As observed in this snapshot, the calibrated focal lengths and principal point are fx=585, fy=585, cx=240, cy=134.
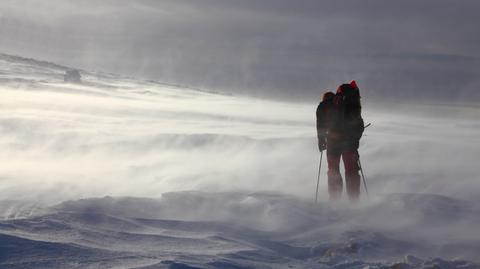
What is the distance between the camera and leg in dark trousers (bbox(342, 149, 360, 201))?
419 inches

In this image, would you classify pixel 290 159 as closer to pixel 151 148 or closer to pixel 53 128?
pixel 151 148

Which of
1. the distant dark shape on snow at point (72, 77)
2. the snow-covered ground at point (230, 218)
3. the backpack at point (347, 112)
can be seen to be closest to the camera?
the snow-covered ground at point (230, 218)

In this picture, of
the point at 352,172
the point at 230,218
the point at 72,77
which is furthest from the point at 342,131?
the point at 72,77

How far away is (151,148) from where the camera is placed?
1163 inches

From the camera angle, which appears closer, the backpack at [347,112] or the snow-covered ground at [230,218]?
the snow-covered ground at [230,218]

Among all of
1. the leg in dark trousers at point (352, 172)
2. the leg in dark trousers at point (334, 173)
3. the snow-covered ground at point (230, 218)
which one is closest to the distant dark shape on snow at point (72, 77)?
the snow-covered ground at point (230, 218)

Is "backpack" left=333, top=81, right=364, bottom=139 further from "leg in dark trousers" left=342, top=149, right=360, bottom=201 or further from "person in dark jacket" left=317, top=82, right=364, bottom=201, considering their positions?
"leg in dark trousers" left=342, top=149, right=360, bottom=201

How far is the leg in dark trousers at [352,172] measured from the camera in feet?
34.9

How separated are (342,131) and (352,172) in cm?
80

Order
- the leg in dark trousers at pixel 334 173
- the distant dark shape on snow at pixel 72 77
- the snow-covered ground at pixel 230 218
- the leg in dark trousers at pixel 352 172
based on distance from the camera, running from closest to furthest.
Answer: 1. the snow-covered ground at pixel 230 218
2. the leg in dark trousers at pixel 352 172
3. the leg in dark trousers at pixel 334 173
4. the distant dark shape on snow at pixel 72 77

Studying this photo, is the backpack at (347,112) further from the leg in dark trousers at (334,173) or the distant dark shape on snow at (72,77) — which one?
the distant dark shape on snow at (72,77)

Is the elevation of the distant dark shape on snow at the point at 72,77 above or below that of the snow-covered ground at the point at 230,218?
above

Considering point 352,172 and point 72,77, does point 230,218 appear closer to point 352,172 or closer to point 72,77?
point 352,172

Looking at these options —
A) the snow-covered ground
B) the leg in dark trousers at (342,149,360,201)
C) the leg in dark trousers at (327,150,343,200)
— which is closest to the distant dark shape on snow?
the snow-covered ground
